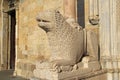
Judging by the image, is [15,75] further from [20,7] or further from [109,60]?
[109,60]

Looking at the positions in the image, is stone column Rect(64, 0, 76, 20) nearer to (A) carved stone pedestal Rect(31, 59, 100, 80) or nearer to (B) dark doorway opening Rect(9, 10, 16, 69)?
(A) carved stone pedestal Rect(31, 59, 100, 80)

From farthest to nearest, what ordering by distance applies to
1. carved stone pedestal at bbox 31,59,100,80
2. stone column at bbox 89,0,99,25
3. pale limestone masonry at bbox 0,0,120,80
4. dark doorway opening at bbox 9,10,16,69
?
1. dark doorway opening at bbox 9,10,16,69
2. stone column at bbox 89,0,99,25
3. pale limestone masonry at bbox 0,0,120,80
4. carved stone pedestal at bbox 31,59,100,80

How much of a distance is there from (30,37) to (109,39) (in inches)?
175

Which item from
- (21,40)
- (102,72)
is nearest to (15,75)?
(21,40)

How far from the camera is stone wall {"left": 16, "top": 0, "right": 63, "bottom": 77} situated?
25.2ft

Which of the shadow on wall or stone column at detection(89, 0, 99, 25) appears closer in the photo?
stone column at detection(89, 0, 99, 25)

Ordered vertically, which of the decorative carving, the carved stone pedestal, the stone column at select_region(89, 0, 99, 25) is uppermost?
the stone column at select_region(89, 0, 99, 25)

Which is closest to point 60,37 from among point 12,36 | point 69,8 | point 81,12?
point 69,8

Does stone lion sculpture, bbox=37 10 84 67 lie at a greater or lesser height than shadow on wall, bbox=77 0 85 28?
lesser

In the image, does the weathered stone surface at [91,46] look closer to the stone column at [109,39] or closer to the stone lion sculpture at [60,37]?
the stone column at [109,39]

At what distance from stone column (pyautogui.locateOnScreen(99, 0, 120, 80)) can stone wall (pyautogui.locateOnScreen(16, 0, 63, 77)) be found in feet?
8.34

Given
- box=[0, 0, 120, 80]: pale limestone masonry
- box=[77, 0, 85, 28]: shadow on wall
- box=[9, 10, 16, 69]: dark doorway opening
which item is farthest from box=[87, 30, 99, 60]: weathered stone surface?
box=[9, 10, 16, 69]: dark doorway opening

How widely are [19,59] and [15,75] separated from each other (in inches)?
23.8

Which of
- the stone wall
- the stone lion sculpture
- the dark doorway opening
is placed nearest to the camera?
the stone lion sculpture
